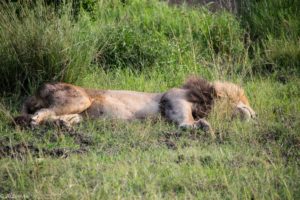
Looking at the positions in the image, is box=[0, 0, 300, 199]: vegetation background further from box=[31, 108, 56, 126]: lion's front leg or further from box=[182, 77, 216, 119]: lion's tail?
box=[182, 77, 216, 119]: lion's tail

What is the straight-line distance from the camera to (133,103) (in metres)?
9.27

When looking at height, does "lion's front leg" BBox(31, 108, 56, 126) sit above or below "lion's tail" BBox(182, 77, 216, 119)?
above

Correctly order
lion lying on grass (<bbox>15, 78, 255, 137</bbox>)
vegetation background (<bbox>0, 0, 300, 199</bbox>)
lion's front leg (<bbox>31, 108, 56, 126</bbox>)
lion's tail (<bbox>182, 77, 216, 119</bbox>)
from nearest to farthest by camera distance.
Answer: vegetation background (<bbox>0, 0, 300, 199</bbox>) < lion's front leg (<bbox>31, 108, 56, 126</bbox>) < lion lying on grass (<bbox>15, 78, 255, 137</bbox>) < lion's tail (<bbox>182, 77, 216, 119</bbox>)

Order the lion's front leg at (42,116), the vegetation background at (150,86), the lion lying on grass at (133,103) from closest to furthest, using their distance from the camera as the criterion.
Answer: the vegetation background at (150,86) → the lion's front leg at (42,116) → the lion lying on grass at (133,103)

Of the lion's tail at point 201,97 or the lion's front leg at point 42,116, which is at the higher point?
the lion's front leg at point 42,116

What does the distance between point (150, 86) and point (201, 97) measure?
1.52 metres

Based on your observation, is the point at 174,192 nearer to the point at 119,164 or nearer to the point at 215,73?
the point at 119,164

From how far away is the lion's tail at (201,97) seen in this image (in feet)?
30.2

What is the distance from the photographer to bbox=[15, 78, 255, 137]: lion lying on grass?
895 centimetres

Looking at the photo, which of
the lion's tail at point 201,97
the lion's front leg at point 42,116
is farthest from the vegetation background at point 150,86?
the lion's tail at point 201,97

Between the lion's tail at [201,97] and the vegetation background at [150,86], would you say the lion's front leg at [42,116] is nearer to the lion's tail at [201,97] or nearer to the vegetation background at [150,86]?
the vegetation background at [150,86]

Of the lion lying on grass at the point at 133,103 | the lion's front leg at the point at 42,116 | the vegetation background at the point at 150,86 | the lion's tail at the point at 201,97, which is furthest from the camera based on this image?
the lion's tail at the point at 201,97

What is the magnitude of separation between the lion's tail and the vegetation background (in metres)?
0.48

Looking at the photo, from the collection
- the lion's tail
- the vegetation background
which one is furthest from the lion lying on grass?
the vegetation background
